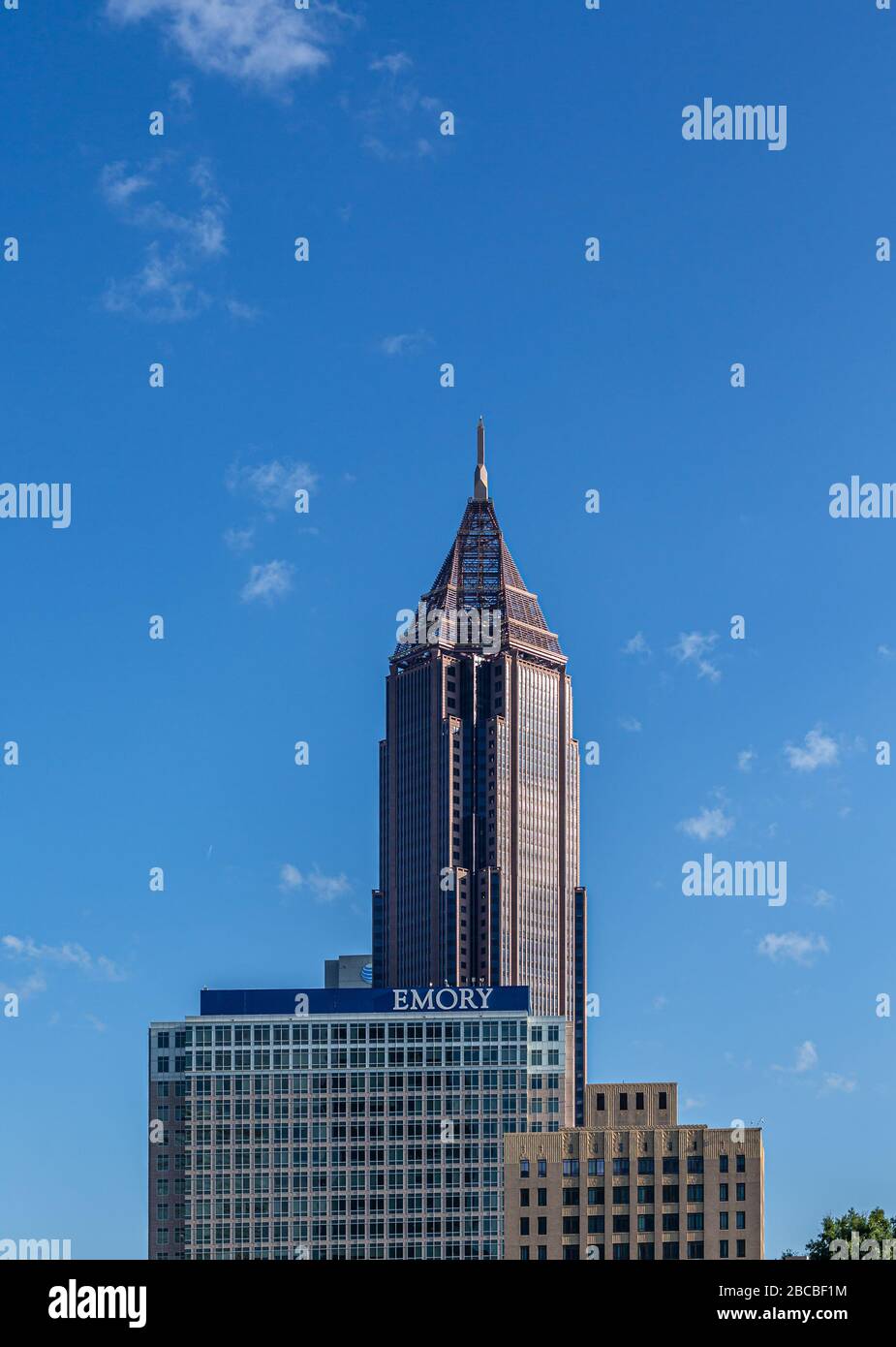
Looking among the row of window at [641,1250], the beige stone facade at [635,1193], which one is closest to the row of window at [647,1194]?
the beige stone facade at [635,1193]

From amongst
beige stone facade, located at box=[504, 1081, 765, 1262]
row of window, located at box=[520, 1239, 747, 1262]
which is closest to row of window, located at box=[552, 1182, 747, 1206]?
beige stone facade, located at box=[504, 1081, 765, 1262]

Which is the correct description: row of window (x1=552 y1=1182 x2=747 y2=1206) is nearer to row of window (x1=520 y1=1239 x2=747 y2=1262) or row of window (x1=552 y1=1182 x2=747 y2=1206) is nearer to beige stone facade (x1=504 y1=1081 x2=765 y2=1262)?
beige stone facade (x1=504 y1=1081 x2=765 y2=1262)

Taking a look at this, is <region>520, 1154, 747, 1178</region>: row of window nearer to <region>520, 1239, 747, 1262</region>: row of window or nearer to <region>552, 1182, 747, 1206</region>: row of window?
<region>552, 1182, 747, 1206</region>: row of window

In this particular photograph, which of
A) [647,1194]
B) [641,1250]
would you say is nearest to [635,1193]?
[647,1194]

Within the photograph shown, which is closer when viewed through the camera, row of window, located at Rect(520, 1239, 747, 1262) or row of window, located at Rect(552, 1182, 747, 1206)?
row of window, located at Rect(520, 1239, 747, 1262)

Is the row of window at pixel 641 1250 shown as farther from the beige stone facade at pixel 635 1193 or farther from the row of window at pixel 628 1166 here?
the row of window at pixel 628 1166

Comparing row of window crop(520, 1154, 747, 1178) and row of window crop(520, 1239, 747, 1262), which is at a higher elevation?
row of window crop(520, 1154, 747, 1178)
